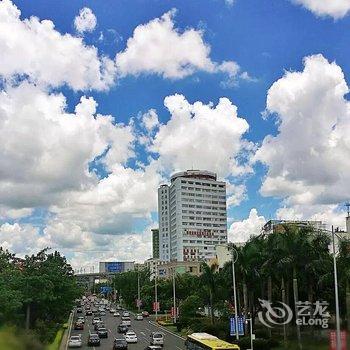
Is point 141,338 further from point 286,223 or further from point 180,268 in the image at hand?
point 180,268

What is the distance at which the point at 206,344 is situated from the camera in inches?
1612

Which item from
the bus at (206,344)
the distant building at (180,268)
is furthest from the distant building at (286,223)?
the distant building at (180,268)

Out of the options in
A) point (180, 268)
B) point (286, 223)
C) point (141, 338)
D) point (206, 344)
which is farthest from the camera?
point (180, 268)

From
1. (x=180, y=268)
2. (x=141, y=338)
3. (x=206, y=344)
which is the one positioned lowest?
(x=141, y=338)

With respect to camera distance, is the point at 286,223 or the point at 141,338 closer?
the point at 286,223

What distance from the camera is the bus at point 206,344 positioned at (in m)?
38.8

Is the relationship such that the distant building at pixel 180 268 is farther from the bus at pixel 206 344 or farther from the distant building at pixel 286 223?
the bus at pixel 206 344

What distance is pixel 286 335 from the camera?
4925 centimetres

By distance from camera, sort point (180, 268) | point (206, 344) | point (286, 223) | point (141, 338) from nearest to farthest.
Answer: point (206, 344) < point (286, 223) < point (141, 338) < point (180, 268)

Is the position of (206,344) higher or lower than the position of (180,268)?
lower

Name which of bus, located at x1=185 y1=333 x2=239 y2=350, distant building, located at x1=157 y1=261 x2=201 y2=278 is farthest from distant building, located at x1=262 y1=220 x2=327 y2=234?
distant building, located at x1=157 y1=261 x2=201 y2=278

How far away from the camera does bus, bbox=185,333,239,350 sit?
127ft

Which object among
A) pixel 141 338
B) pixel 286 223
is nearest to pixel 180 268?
pixel 141 338

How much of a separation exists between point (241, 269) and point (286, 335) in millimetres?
14464
